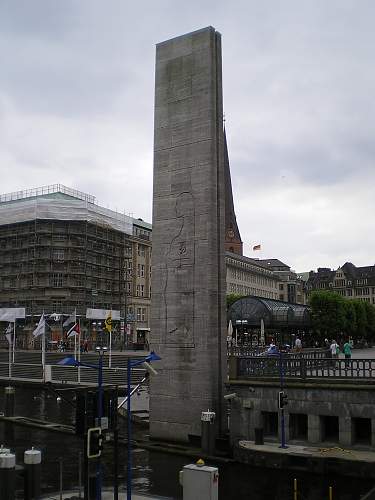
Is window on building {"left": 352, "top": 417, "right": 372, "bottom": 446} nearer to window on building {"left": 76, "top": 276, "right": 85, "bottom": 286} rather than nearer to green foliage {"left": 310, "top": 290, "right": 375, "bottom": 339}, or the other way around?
window on building {"left": 76, "top": 276, "right": 85, "bottom": 286}

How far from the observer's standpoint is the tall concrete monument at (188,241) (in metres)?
26.6

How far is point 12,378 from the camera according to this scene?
57.8 meters

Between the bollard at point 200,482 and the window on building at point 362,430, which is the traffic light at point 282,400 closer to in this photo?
the window on building at point 362,430

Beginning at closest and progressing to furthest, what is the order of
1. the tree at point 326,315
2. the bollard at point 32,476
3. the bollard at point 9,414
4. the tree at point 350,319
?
1. the bollard at point 32,476
2. the bollard at point 9,414
3. the tree at point 326,315
4. the tree at point 350,319

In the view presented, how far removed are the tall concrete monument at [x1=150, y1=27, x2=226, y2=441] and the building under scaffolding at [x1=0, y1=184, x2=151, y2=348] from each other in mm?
58737

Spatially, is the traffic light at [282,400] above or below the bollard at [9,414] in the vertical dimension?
above

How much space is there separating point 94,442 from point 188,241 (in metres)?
15.2

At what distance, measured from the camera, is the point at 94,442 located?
13.1 m

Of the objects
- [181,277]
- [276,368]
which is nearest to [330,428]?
[276,368]

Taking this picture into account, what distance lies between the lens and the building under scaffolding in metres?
86.9

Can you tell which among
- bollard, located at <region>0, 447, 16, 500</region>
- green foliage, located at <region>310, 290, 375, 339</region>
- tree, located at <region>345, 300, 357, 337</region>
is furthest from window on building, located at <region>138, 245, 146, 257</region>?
bollard, located at <region>0, 447, 16, 500</region>

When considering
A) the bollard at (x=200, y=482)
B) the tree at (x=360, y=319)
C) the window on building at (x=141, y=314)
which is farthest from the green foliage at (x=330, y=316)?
the bollard at (x=200, y=482)

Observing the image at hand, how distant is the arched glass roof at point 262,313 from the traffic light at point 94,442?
76531 millimetres

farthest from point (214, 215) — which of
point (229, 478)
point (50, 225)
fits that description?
point (50, 225)
